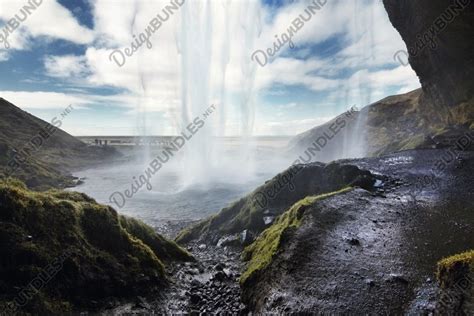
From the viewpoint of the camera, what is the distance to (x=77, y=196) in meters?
11.7

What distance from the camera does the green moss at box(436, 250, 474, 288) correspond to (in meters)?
6.84

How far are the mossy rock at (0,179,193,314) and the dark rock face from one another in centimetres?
2925

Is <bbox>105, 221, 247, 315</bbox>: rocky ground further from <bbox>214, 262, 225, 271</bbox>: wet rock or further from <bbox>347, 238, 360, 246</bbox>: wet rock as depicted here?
<bbox>347, 238, 360, 246</bbox>: wet rock

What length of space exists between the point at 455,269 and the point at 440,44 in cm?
2890

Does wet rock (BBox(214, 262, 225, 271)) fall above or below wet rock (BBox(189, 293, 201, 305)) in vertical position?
below

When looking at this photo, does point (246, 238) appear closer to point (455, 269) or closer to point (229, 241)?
point (229, 241)

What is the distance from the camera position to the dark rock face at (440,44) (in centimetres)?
2466

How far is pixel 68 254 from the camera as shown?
861 cm

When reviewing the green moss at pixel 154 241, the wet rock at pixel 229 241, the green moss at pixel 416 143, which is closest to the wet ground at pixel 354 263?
the green moss at pixel 154 241

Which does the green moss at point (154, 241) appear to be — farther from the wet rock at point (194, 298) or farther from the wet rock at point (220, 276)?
the wet rock at point (194, 298)

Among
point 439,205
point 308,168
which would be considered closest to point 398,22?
point 308,168

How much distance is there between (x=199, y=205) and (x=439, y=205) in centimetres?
2286

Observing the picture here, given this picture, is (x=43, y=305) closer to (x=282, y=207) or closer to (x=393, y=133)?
(x=282, y=207)

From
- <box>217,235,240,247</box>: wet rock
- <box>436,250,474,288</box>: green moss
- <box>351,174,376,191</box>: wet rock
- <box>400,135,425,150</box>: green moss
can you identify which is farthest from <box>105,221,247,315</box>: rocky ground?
<box>400,135,425,150</box>: green moss
